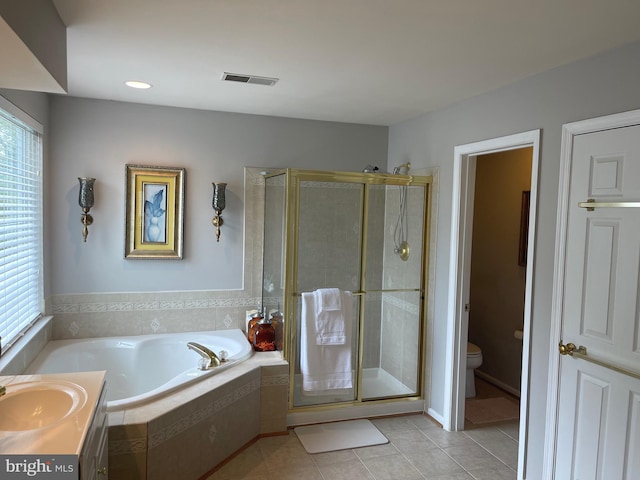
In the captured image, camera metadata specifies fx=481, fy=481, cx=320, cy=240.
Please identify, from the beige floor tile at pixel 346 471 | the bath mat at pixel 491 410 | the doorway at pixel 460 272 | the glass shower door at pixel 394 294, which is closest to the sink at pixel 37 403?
the beige floor tile at pixel 346 471

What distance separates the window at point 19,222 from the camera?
103 inches

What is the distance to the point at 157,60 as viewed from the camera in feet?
8.43

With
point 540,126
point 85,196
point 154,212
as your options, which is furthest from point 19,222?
point 540,126

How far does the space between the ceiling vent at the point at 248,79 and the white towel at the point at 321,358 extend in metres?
1.47

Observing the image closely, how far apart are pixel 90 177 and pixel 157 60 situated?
1409mm

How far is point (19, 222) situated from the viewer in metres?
2.91

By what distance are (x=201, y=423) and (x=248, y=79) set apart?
204 cm

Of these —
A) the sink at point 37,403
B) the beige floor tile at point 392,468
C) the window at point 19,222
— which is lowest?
the beige floor tile at point 392,468

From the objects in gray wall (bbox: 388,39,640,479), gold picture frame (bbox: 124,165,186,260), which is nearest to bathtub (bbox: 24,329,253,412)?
gold picture frame (bbox: 124,165,186,260)

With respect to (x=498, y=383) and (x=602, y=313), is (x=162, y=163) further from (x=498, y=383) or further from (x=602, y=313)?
(x=498, y=383)

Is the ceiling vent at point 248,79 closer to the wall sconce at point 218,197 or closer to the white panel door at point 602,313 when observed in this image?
the wall sconce at point 218,197

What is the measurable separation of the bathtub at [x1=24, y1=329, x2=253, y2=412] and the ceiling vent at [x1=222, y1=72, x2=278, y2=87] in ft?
5.96

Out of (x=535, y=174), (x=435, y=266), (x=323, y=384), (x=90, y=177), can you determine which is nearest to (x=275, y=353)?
(x=323, y=384)

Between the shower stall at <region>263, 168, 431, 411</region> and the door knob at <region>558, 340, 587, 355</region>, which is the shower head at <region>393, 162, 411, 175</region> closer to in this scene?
the shower stall at <region>263, 168, 431, 411</region>
